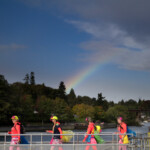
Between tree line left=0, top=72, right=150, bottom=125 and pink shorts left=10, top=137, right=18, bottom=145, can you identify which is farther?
tree line left=0, top=72, right=150, bottom=125

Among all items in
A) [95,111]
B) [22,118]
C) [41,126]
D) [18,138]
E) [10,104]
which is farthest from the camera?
[95,111]

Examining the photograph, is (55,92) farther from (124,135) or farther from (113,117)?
(124,135)

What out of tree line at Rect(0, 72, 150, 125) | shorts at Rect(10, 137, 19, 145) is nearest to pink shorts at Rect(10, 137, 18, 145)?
shorts at Rect(10, 137, 19, 145)

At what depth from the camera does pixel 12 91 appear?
335ft

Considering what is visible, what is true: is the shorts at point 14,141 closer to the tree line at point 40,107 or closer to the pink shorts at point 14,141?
the pink shorts at point 14,141

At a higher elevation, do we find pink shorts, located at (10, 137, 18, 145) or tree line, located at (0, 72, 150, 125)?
tree line, located at (0, 72, 150, 125)

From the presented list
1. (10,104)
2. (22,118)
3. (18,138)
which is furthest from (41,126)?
(18,138)

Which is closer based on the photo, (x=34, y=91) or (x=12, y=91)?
(x=12, y=91)

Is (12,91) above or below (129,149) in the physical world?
above

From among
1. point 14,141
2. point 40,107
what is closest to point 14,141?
point 14,141

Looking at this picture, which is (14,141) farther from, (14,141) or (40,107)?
(40,107)

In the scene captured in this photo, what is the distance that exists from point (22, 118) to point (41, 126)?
551 inches

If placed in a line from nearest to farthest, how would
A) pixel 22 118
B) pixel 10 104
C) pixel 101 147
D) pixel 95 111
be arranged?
1. pixel 101 147
2. pixel 10 104
3. pixel 22 118
4. pixel 95 111

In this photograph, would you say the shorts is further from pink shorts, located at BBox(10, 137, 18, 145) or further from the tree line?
the tree line
